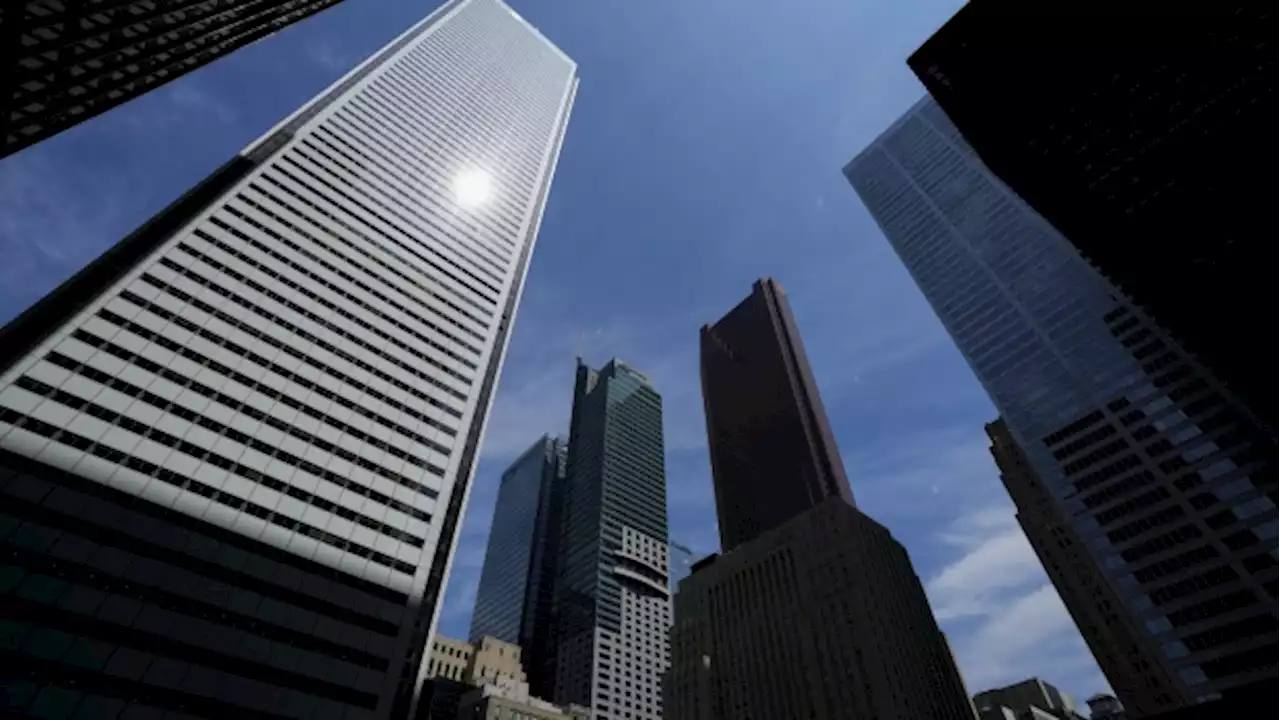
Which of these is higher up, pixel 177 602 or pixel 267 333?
pixel 267 333

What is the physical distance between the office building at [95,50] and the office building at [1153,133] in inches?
2544

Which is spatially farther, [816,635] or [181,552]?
[816,635]

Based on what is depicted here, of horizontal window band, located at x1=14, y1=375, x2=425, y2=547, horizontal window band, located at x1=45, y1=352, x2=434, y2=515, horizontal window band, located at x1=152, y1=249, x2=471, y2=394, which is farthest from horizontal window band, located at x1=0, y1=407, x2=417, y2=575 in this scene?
horizontal window band, located at x1=152, y1=249, x2=471, y2=394

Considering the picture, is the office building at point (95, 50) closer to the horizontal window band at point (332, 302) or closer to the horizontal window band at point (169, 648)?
the horizontal window band at point (332, 302)

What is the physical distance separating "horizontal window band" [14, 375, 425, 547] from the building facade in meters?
56.8

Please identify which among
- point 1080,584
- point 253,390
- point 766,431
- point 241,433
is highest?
point 766,431

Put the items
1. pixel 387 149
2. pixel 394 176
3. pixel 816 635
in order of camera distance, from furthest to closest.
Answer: pixel 387 149
pixel 394 176
pixel 816 635

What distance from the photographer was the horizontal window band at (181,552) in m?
43.9

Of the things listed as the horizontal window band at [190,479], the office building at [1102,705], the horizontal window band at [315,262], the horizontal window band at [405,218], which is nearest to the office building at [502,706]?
the horizontal window band at [190,479]

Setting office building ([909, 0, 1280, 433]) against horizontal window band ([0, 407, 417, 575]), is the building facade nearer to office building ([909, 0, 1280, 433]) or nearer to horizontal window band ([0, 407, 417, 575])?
office building ([909, 0, 1280, 433])

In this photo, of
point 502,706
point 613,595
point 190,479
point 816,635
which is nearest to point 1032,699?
Result: point 816,635

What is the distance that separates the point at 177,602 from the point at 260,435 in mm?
15512

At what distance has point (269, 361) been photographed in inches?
2416

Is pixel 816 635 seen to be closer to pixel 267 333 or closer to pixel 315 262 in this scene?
pixel 267 333
